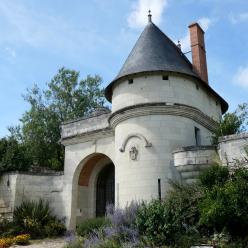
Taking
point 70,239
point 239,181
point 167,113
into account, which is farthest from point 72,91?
point 239,181

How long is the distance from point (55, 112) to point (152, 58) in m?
13.2

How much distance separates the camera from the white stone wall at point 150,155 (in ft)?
41.3

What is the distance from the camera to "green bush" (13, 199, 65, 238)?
14844 mm

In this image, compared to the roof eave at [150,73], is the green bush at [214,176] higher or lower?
lower

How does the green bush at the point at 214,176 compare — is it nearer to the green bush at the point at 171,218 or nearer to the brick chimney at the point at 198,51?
the green bush at the point at 171,218

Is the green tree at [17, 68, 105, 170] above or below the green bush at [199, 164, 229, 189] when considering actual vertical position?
above

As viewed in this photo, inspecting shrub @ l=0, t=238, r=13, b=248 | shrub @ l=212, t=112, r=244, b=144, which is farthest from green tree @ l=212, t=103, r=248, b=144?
shrub @ l=0, t=238, r=13, b=248

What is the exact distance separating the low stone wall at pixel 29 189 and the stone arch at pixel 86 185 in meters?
0.68

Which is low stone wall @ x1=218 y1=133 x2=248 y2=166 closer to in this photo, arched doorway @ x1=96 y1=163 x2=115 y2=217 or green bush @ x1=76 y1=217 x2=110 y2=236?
green bush @ x1=76 y1=217 x2=110 y2=236

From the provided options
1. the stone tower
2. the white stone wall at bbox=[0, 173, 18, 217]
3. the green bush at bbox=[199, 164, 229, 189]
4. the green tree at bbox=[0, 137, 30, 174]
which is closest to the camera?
the green bush at bbox=[199, 164, 229, 189]

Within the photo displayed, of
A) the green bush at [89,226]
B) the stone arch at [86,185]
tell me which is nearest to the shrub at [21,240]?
the green bush at [89,226]

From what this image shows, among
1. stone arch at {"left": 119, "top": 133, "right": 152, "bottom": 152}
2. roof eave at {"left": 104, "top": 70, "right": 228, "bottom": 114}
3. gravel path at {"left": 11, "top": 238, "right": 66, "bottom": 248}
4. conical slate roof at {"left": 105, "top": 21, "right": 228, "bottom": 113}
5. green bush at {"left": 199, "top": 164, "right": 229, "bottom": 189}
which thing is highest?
conical slate roof at {"left": 105, "top": 21, "right": 228, "bottom": 113}

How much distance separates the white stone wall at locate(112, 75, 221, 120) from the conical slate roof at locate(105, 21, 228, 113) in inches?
12.1

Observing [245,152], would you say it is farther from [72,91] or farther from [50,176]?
[72,91]
